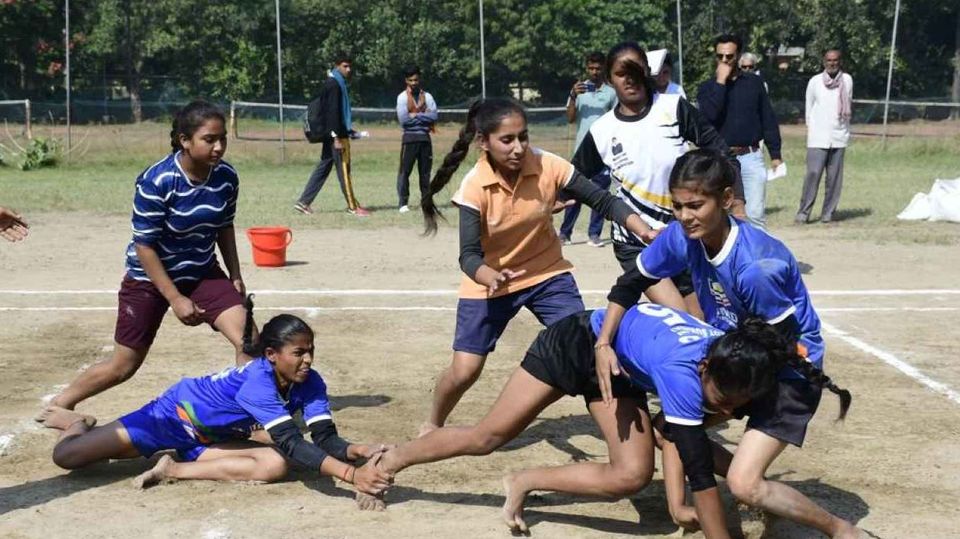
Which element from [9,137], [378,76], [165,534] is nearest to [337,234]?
[165,534]

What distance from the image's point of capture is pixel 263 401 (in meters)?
5.42

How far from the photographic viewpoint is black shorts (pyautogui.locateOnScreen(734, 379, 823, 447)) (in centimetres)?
466

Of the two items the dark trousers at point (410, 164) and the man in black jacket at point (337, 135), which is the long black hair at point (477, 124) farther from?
the dark trousers at point (410, 164)

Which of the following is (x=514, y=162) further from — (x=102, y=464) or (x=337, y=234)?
(x=337, y=234)

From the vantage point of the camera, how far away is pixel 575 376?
494 cm

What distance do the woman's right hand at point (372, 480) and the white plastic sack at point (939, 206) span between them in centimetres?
1126

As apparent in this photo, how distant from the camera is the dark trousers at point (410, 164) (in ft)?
53.0

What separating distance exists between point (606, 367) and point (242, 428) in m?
1.92

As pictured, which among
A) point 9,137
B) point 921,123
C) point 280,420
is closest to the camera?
point 280,420

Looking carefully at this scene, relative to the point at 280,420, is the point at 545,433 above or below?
below

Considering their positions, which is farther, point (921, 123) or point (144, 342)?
point (921, 123)

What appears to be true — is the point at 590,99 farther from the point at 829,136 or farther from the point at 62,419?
the point at 62,419

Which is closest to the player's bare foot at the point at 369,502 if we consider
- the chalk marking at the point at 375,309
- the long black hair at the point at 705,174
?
the long black hair at the point at 705,174

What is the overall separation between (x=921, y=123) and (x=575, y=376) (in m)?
24.3
